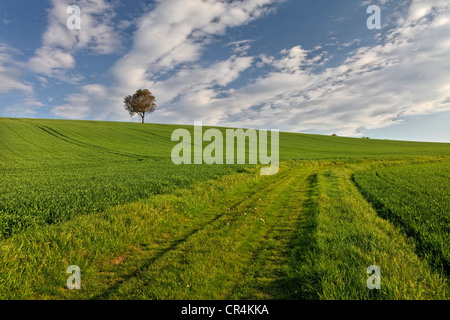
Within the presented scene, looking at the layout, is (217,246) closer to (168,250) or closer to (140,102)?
(168,250)

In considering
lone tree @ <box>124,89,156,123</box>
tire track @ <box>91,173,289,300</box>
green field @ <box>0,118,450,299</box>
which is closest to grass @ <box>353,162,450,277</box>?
green field @ <box>0,118,450,299</box>

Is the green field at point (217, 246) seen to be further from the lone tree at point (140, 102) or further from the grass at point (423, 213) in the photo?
the lone tree at point (140, 102)

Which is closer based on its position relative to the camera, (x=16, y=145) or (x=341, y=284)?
(x=341, y=284)

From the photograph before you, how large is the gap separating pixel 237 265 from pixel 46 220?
22.8 ft

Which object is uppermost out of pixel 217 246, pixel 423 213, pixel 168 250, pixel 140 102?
pixel 140 102

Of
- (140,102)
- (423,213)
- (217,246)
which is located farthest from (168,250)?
(140,102)

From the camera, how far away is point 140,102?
87.8m

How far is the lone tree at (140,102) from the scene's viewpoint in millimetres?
88125

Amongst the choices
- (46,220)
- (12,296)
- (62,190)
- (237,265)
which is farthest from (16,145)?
(237,265)

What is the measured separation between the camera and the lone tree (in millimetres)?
88125

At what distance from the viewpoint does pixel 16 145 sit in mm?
31922

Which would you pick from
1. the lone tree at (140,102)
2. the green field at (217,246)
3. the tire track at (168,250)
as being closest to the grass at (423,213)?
the green field at (217,246)

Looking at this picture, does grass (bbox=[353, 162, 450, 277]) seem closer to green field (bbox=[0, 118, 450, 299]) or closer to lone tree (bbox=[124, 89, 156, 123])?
green field (bbox=[0, 118, 450, 299])
